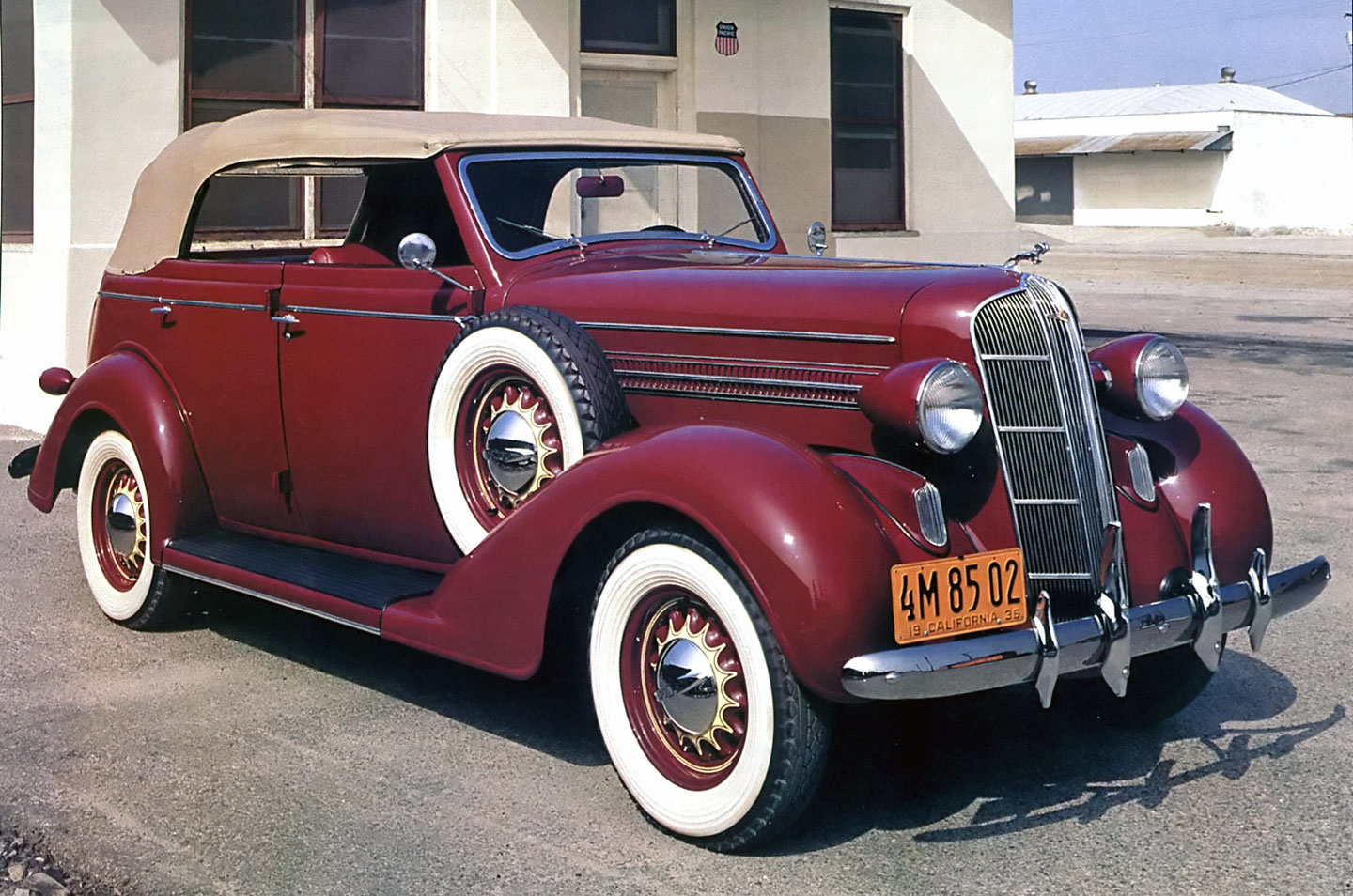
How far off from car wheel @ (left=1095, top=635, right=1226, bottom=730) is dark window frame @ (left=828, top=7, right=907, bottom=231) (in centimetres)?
924

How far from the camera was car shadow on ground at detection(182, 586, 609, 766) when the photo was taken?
14.8 feet

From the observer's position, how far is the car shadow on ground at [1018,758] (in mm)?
3832

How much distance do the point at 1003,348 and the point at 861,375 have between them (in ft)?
1.16

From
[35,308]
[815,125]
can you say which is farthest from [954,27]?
[35,308]

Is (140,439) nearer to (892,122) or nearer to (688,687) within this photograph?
(688,687)

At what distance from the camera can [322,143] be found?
5.20 m

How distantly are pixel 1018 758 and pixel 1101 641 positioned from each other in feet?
2.46

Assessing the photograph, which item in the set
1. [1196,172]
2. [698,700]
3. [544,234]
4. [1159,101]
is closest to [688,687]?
[698,700]

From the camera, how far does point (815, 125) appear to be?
13.0 meters

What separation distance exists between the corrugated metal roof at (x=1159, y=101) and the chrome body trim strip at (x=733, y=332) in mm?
54217

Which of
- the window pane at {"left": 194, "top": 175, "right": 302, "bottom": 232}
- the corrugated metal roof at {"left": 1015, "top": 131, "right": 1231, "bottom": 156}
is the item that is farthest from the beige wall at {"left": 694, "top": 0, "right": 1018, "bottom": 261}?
the corrugated metal roof at {"left": 1015, "top": 131, "right": 1231, "bottom": 156}

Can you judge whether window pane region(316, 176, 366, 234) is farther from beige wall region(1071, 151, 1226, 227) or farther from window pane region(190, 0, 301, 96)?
beige wall region(1071, 151, 1226, 227)

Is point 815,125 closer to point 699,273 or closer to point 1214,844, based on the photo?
point 699,273

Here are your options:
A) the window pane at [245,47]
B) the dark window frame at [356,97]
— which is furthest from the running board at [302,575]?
the dark window frame at [356,97]
